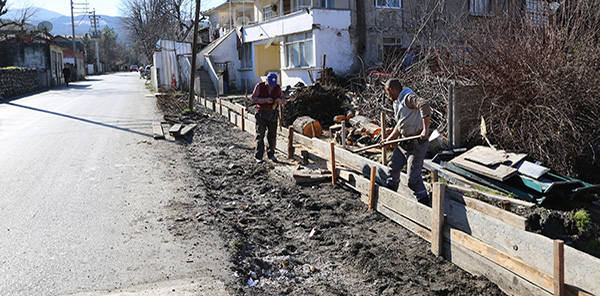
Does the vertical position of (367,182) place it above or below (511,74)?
below

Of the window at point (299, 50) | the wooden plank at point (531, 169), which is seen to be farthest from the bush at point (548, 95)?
the window at point (299, 50)

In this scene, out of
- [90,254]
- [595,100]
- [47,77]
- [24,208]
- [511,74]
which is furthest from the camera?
[47,77]

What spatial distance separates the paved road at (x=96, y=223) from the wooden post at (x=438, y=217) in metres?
2.21

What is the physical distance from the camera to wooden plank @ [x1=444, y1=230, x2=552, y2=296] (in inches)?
157

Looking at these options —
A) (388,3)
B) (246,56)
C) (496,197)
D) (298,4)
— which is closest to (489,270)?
(496,197)

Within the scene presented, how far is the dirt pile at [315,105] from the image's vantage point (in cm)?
1463

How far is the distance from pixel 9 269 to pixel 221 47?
29.1 metres

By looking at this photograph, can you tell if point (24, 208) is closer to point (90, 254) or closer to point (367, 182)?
point (90, 254)

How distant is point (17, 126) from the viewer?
1480 centimetres

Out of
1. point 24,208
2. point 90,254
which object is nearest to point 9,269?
point 90,254

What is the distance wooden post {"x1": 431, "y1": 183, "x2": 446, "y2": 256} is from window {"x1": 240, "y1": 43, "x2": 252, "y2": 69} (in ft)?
89.9

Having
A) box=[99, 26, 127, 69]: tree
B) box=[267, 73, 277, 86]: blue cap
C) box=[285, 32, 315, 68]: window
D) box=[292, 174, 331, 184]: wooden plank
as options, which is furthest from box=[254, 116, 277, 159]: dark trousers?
box=[99, 26, 127, 69]: tree

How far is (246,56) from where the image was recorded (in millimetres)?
31938

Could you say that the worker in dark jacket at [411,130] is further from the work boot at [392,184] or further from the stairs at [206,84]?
the stairs at [206,84]
